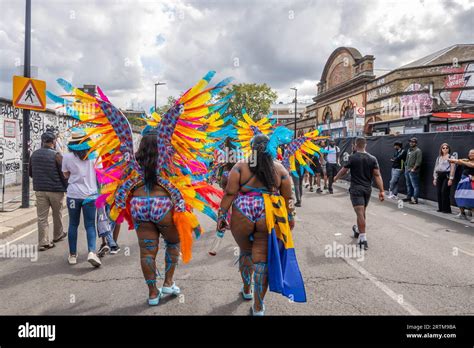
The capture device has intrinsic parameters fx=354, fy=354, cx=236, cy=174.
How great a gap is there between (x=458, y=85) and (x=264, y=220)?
24278 millimetres

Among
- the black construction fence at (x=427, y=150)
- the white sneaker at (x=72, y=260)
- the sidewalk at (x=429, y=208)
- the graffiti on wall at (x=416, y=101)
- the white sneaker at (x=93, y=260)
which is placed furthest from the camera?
the graffiti on wall at (x=416, y=101)

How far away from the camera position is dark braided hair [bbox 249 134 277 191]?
3.15 meters

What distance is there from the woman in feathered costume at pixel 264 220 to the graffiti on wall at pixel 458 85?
78.0 feet

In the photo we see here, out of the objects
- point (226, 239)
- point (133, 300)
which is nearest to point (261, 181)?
point (133, 300)

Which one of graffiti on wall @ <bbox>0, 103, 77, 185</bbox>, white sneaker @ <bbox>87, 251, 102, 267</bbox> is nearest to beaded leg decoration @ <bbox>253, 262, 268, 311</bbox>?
white sneaker @ <bbox>87, 251, 102, 267</bbox>

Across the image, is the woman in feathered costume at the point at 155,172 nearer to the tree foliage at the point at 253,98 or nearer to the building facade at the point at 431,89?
the building facade at the point at 431,89

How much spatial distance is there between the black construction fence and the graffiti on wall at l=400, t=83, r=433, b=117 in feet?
37.0

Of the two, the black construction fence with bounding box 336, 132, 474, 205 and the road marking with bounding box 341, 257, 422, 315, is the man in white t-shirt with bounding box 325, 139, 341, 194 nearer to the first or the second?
the black construction fence with bounding box 336, 132, 474, 205

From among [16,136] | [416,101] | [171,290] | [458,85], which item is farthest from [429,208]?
[458,85]

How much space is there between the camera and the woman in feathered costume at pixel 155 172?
3318 mm

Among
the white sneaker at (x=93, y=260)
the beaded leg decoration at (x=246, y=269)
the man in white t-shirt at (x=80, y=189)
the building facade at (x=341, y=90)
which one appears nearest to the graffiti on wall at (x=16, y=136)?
the man in white t-shirt at (x=80, y=189)

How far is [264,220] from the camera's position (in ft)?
10.2

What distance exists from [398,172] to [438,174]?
2.18 meters
